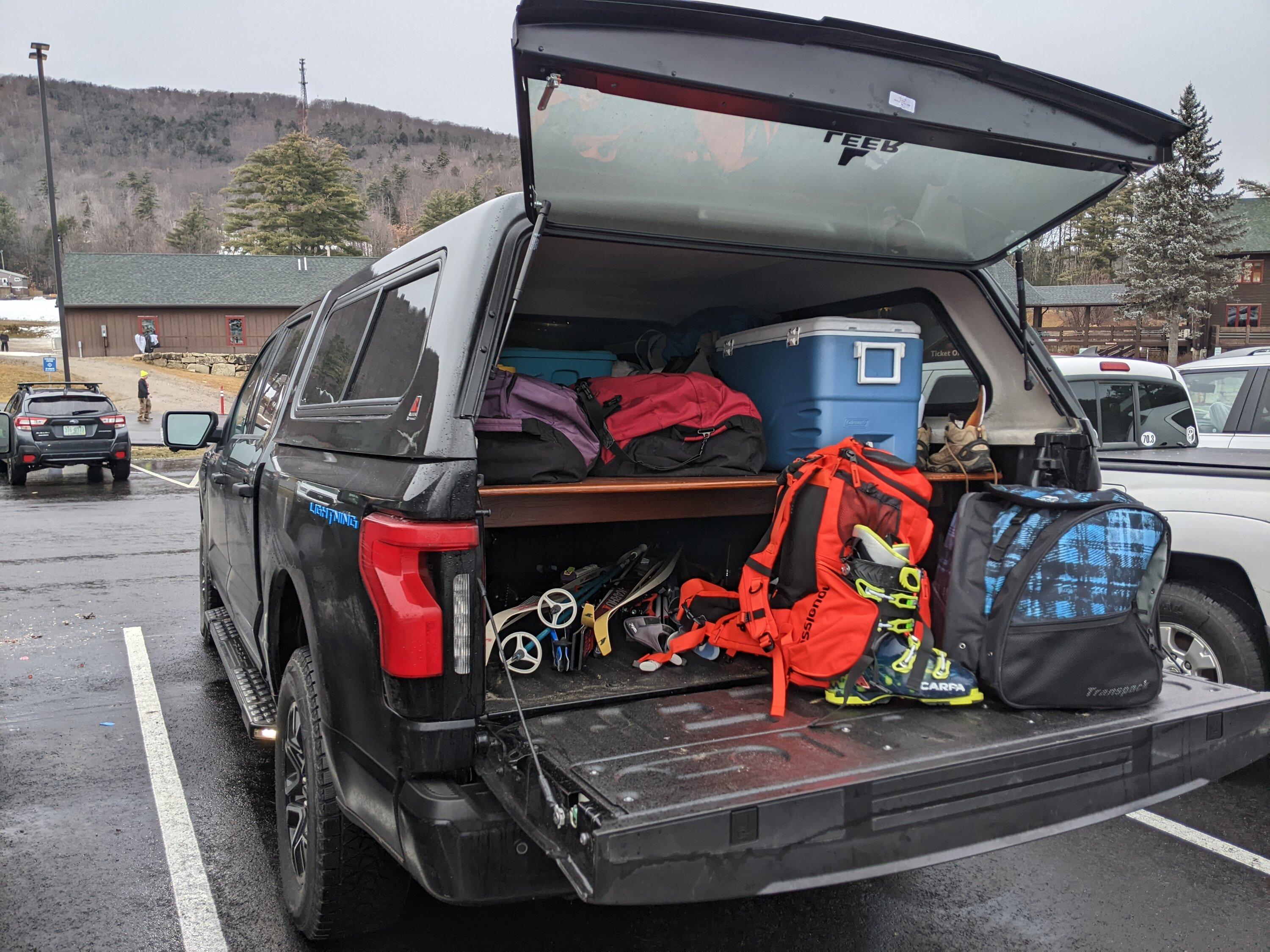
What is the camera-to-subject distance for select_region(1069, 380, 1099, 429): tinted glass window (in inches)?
233

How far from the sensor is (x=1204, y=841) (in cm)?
339

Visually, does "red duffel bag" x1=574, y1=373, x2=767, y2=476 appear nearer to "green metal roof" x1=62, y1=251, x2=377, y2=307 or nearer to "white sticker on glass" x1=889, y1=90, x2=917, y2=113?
"white sticker on glass" x1=889, y1=90, x2=917, y2=113

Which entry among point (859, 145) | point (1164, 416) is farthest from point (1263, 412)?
point (859, 145)

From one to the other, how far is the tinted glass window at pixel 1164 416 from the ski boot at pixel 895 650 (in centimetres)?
408

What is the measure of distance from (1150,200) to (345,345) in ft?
145

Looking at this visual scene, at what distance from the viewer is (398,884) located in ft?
8.54

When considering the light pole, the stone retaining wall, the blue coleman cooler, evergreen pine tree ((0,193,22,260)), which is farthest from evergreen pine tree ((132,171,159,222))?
the blue coleman cooler

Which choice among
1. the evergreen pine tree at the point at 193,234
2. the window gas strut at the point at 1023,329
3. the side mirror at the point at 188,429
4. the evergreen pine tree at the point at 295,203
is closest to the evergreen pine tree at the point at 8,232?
the evergreen pine tree at the point at 193,234

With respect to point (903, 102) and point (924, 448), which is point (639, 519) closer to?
point (924, 448)

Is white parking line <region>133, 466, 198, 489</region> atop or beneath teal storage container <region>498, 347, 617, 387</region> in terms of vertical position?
beneath

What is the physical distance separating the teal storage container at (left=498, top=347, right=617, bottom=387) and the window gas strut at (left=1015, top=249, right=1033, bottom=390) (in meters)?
1.73

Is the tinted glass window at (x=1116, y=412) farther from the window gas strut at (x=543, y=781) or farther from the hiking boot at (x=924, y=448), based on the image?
the window gas strut at (x=543, y=781)

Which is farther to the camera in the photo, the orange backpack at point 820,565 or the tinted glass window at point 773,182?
the orange backpack at point 820,565

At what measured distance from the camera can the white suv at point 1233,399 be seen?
6.13 metres
